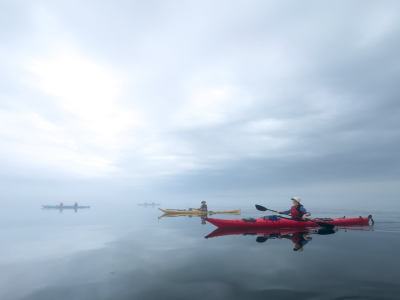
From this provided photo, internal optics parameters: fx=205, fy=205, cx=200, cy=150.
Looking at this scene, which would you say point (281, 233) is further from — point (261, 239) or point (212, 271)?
point (212, 271)

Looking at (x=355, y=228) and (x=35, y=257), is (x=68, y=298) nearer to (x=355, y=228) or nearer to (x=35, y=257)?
(x=35, y=257)

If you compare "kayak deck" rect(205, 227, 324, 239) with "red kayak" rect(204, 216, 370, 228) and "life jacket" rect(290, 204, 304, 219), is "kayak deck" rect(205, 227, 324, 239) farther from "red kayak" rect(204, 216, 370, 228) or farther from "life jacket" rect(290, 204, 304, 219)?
"life jacket" rect(290, 204, 304, 219)

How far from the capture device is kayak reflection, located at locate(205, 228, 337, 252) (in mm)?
14514

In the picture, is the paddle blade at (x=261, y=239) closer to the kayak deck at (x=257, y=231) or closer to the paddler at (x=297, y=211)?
the kayak deck at (x=257, y=231)

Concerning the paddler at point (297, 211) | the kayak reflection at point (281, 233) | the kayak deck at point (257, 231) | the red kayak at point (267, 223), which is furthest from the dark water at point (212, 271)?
the kayak deck at point (257, 231)

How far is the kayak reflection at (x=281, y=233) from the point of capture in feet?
47.6

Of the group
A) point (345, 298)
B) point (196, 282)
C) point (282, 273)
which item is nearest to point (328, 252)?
point (282, 273)

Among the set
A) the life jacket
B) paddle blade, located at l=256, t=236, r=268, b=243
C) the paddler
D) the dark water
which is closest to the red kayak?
the life jacket

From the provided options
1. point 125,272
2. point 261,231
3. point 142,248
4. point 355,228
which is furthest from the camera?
point 355,228

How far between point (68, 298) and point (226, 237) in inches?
453

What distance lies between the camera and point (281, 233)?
16.8 m

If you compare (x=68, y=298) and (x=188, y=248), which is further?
(x=188, y=248)

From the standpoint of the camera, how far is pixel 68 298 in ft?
23.0

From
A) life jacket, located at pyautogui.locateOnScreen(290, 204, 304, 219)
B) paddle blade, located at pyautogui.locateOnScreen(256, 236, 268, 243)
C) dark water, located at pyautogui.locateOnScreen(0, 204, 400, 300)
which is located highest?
life jacket, located at pyautogui.locateOnScreen(290, 204, 304, 219)
